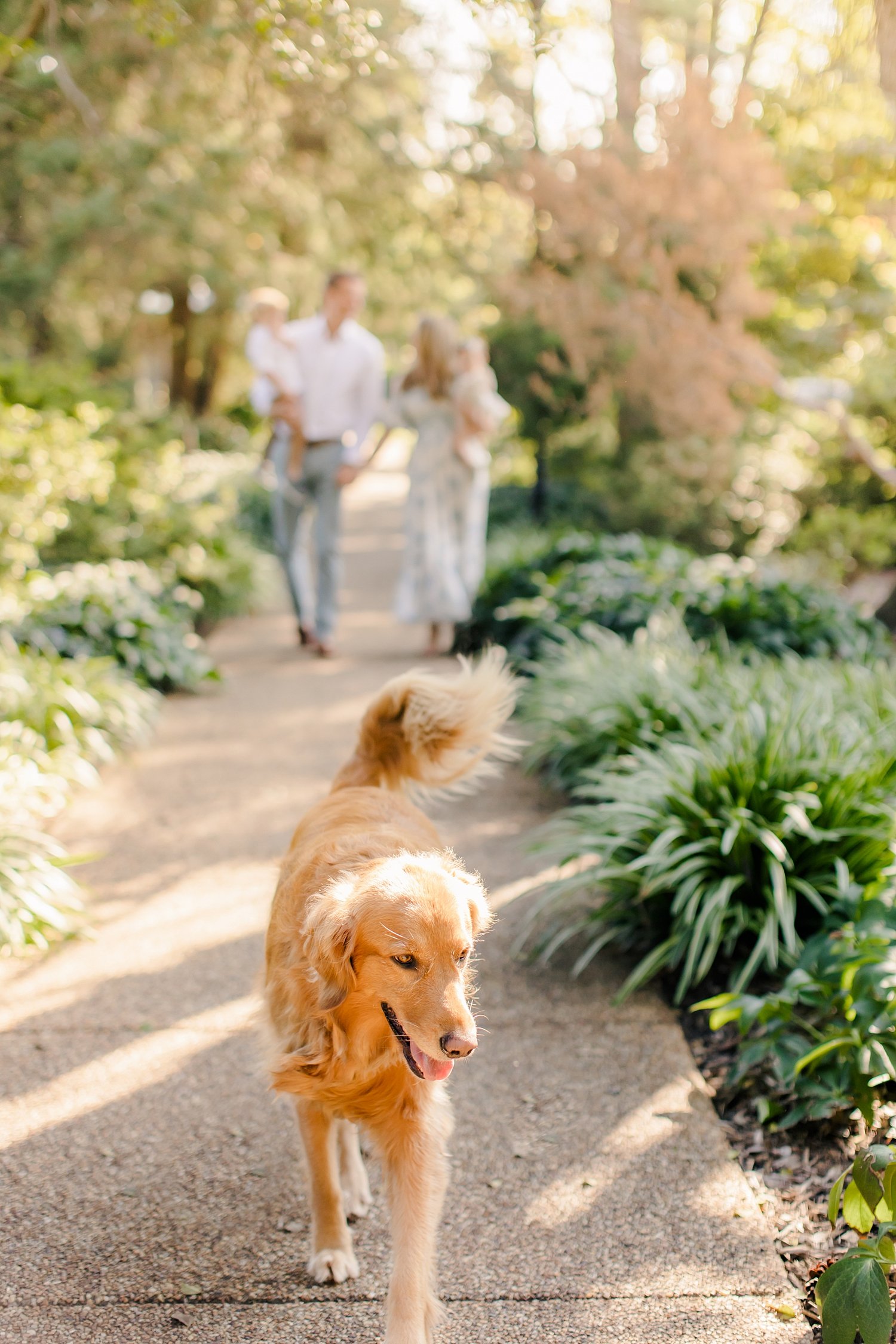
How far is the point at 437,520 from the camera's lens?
Answer: 336 inches

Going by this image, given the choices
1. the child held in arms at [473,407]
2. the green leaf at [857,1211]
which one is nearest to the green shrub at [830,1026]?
the green leaf at [857,1211]

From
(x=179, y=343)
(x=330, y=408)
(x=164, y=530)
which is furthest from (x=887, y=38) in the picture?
(x=179, y=343)

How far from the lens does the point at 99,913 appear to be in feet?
13.8

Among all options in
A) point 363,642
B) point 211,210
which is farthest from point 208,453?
point 363,642

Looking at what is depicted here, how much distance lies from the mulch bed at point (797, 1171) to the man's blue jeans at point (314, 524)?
18.5ft

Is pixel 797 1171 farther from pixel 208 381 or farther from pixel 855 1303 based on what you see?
pixel 208 381

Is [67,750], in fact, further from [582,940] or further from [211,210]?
[211,210]

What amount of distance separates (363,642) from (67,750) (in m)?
3.95

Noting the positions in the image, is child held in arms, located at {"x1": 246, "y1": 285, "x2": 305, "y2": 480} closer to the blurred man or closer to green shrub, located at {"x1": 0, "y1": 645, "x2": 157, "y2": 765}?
the blurred man

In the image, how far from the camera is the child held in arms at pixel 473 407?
8047 mm

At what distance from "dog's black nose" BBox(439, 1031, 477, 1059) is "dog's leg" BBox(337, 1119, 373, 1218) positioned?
1.02m

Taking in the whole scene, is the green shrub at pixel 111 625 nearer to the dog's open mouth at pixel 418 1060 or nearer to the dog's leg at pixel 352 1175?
the dog's leg at pixel 352 1175

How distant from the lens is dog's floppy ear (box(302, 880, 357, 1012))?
6.44ft

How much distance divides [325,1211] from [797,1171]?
50.1 inches
